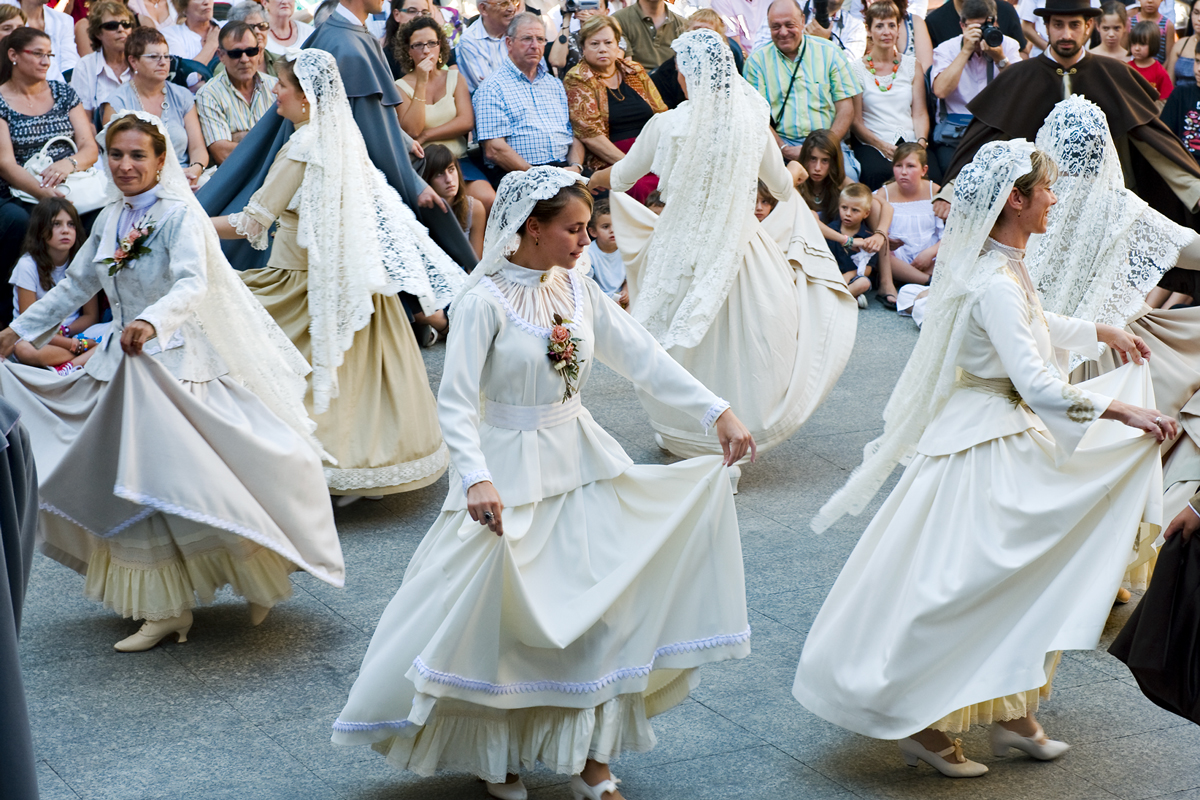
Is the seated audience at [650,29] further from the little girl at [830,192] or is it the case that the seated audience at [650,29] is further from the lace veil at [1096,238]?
the lace veil at [1096,238]

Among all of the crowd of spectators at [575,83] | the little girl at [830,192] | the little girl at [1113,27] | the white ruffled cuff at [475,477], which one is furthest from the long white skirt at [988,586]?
the little girl at [1113,27]

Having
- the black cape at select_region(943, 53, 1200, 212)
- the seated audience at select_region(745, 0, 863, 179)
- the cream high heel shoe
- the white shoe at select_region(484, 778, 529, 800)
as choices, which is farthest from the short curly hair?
the white shoe at select_region(484, 778, 529, 800)

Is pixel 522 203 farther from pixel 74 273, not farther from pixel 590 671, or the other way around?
pixel 74 273

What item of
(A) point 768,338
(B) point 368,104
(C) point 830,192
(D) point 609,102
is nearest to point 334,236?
(B) point 368,104

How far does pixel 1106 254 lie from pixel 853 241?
4504 millimetres

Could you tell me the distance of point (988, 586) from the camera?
12.0 feet

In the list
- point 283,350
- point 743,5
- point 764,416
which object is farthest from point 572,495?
point 743,5

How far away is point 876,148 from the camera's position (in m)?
10.1

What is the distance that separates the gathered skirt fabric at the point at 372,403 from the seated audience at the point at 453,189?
5.96 feet

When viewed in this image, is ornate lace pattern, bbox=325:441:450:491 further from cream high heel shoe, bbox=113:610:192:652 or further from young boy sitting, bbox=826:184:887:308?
young boy sitting, bbox=826:184:887:308

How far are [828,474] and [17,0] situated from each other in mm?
6113

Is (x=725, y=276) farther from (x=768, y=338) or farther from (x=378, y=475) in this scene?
(x=378, y=475)

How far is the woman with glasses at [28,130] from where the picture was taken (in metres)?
7.69

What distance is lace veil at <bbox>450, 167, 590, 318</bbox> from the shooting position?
3570 mm
